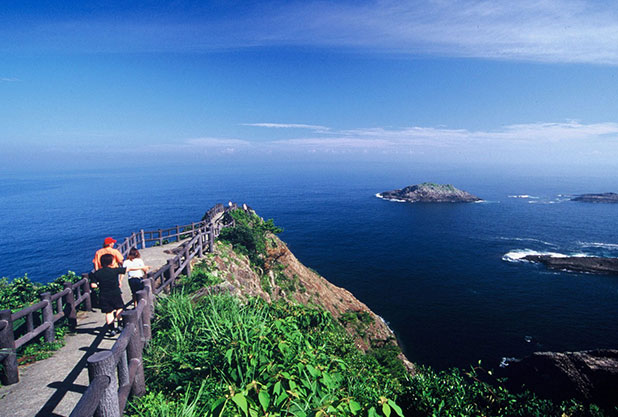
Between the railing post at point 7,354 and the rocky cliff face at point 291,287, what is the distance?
31.4 ft

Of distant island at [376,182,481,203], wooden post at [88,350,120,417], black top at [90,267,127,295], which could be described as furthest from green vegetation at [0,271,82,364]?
distant island at [376,182,481,203]

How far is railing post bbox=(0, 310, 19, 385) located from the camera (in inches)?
236

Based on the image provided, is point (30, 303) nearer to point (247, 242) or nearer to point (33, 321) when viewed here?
point (33, 321)

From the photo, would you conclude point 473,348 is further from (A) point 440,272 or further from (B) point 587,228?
(B) point 587,228

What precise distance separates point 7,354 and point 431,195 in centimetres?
12839

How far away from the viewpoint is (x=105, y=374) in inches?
139

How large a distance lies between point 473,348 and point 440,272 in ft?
63.4

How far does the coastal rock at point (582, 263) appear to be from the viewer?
155 ft

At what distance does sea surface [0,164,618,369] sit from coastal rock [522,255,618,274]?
220 centimetres

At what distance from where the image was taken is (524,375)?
2358cm

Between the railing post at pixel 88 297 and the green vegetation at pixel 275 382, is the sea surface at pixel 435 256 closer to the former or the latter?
the green vegetation at pixel 275 382

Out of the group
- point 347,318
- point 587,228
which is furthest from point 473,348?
point 587,228

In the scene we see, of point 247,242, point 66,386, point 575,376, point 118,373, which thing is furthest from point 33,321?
point 575,376

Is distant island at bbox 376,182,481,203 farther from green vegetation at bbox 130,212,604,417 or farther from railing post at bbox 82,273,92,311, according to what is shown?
railing post at bbox 82,273,92,311
